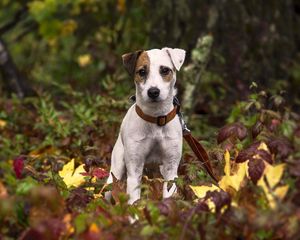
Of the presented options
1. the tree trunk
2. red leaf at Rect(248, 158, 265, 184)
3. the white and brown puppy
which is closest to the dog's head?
the white and brown puppy

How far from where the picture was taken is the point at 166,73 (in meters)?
4.43

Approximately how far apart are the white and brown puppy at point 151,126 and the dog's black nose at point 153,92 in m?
0.03

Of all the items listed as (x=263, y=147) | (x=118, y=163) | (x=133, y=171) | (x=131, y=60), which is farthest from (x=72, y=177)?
(x=263, y=147)

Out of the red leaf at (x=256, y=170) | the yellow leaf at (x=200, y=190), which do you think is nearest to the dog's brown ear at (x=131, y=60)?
the yellow leaf at (x=200, y=190)

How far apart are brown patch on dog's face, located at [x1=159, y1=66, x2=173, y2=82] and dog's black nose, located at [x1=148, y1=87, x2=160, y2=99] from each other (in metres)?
0.14

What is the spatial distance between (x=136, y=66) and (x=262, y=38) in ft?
15.8

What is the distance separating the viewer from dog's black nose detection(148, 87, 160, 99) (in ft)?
14.1

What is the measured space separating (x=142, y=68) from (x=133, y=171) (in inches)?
27.8

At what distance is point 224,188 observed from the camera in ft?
12.9

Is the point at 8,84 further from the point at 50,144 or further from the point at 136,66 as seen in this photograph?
the point at 136,66

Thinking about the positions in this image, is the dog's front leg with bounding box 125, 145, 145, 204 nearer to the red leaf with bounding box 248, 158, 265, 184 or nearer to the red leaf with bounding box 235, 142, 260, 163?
the red leaf with bounding box 235, 142, 260, 163

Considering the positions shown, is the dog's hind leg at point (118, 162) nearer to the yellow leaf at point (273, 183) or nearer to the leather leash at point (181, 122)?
the leather leash at point (181, 122)

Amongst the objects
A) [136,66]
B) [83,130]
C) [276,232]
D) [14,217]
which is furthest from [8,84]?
[276,232]

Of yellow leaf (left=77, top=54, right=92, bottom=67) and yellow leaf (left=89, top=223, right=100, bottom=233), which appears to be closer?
yellow leaf (left=89, top=223, right=100, bottom=233)
